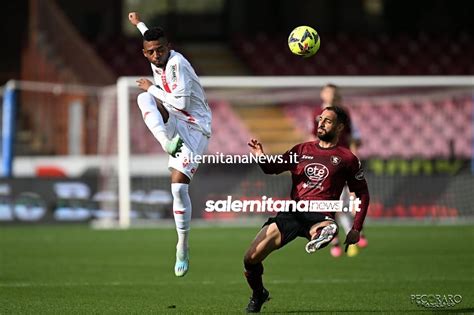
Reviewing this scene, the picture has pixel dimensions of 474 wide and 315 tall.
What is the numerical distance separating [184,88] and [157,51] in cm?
41

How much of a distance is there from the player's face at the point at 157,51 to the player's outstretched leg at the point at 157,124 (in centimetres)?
30

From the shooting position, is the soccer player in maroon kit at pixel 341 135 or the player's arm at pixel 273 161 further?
the soccer player in maroon kit at pixel 341 135

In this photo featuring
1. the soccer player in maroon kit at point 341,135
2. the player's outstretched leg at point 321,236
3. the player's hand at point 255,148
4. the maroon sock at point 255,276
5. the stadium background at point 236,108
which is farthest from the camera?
the stadium background at point 236,108

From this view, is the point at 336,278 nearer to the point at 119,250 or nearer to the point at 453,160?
the point at 119,250

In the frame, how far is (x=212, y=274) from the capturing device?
1296 cm

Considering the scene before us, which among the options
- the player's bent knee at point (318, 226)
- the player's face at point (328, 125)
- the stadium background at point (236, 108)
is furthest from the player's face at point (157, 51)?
the stadium background at point (236, 108)

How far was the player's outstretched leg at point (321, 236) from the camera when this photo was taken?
8781mm

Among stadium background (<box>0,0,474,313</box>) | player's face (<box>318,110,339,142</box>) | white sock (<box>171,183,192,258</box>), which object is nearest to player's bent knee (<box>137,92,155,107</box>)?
white sock (<box>171,183,192,258</box>)

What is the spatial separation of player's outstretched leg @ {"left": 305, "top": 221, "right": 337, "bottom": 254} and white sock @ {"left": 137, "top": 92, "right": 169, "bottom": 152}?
1.62 meters

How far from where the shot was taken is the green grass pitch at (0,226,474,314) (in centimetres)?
1008

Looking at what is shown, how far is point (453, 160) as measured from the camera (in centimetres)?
2139

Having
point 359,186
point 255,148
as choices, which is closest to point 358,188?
point 359,186

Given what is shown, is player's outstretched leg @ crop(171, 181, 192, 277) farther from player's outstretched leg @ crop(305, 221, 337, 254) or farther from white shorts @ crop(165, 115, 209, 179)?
player's outstretched leg @ crop(305, 221, 337, 254)

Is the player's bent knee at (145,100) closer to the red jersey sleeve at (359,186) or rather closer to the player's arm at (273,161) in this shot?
the player's arm at (273,161)
